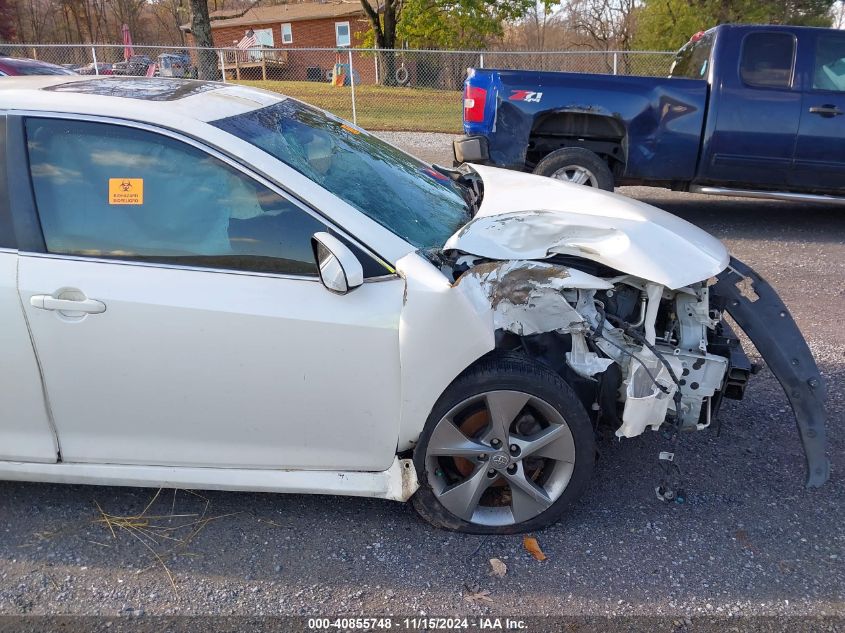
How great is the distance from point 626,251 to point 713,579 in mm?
1343

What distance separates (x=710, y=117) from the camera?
7.24 meters

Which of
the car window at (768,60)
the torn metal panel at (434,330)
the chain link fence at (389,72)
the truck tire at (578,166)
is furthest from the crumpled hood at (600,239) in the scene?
the chain link fence at (389,72)

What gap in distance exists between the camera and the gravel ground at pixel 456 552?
262cm

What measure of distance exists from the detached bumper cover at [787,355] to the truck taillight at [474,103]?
16.5ft

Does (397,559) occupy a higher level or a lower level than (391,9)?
lower

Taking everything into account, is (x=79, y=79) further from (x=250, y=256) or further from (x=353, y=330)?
(x=353, y=330)

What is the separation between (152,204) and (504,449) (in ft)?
5.70

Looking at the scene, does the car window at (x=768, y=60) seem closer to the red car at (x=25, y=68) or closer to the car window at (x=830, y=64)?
the car window at (x=830, y=64)

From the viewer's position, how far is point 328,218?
271 cm

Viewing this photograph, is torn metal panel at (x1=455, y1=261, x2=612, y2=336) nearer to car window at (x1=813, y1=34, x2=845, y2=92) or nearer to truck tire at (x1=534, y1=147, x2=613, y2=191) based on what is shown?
truck tire at (x1=534, y1=147, x2=613, y2=191)

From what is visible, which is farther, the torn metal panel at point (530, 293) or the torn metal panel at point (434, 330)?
the torn metal panel at point (530, 293)

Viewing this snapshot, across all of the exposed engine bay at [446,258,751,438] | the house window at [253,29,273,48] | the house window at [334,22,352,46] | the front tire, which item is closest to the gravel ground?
the front tire

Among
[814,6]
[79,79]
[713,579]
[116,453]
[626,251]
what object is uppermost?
[814,6]

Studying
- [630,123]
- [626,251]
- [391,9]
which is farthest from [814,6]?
[626,251]
